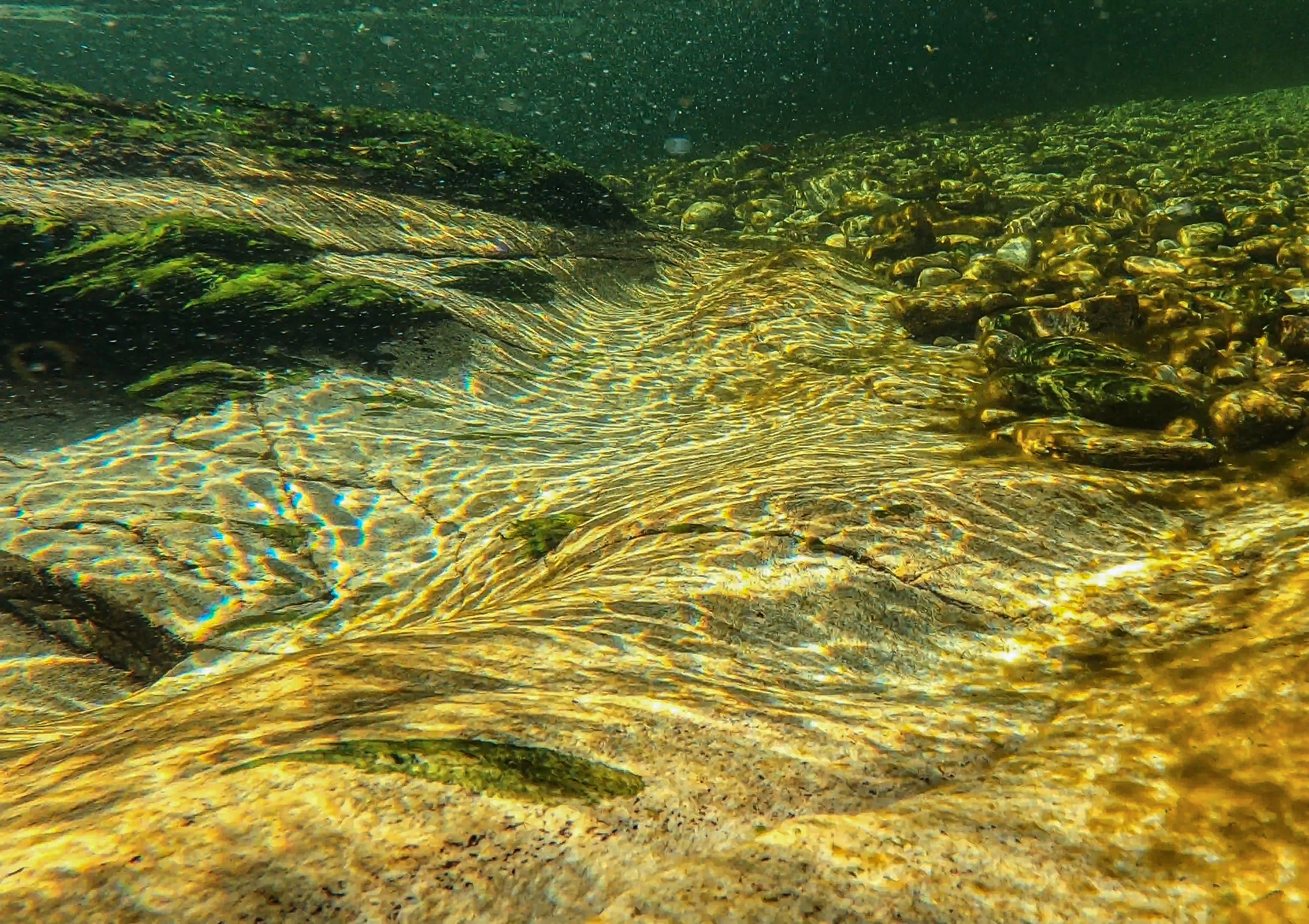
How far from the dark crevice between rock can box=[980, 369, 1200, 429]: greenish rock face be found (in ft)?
15.5

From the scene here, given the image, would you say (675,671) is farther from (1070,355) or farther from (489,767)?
(1070,355)

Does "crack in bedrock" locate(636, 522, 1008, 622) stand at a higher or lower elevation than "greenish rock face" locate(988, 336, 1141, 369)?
lower

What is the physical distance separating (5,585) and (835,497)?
12.9 feet

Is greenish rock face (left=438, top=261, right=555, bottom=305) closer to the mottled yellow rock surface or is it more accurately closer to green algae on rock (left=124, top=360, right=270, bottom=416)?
the mottled yellow rock surface

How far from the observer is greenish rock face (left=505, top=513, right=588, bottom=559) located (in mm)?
3852

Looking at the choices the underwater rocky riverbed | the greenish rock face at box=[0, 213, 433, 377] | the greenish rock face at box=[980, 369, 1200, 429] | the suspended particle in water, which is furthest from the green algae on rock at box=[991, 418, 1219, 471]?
the suspended particle in water

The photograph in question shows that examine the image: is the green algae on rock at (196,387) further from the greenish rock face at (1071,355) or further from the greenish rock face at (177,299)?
the greenish rock face at (1071,355)

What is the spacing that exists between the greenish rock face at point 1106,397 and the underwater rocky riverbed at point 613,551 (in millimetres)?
24

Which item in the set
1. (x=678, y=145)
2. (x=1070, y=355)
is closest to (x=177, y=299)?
(x=1070, y=355)

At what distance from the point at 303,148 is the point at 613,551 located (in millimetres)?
8020

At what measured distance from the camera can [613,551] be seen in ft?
11.2

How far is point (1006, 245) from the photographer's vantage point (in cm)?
855

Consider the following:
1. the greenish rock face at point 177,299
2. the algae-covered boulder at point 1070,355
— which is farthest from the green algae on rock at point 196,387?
the algae-covered boulder at point 1070,355

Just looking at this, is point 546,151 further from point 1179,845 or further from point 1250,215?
point 1179,845
